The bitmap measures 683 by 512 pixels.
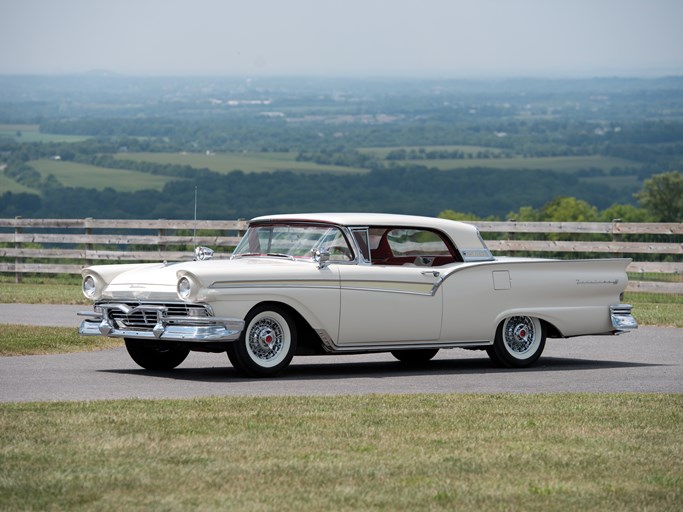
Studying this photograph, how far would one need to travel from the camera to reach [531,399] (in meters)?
10.0

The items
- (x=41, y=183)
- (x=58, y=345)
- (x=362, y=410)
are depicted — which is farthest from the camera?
(x=41, y=183)

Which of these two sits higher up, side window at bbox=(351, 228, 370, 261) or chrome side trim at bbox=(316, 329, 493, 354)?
side window at bbox=(351, 228, 370, 261)

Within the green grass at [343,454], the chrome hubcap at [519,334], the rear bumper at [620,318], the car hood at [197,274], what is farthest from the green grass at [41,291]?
the green grass at [343,454]

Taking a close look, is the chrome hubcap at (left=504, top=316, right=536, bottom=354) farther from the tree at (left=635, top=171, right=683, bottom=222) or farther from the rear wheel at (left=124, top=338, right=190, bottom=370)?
the tree at (left=635, top=171, right=683, bottom=222)

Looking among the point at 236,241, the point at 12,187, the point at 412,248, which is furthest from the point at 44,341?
the point at 12,187

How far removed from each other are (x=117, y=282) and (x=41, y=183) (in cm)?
14868

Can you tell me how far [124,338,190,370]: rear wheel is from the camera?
12102mm

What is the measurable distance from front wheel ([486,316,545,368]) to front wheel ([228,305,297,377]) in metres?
2.36

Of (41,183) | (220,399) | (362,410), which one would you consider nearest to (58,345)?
(220,399)

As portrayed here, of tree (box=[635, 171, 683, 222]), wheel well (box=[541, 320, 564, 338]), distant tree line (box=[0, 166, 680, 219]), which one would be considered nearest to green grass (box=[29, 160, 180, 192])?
distant tree line (box=[0, 166, 680, 219])

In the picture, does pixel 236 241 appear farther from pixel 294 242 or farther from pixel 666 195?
pixel 666 195

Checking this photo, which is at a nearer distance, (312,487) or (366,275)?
(312,487)

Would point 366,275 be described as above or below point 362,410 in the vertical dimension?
above

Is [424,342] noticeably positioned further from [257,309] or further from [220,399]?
[220,399]
